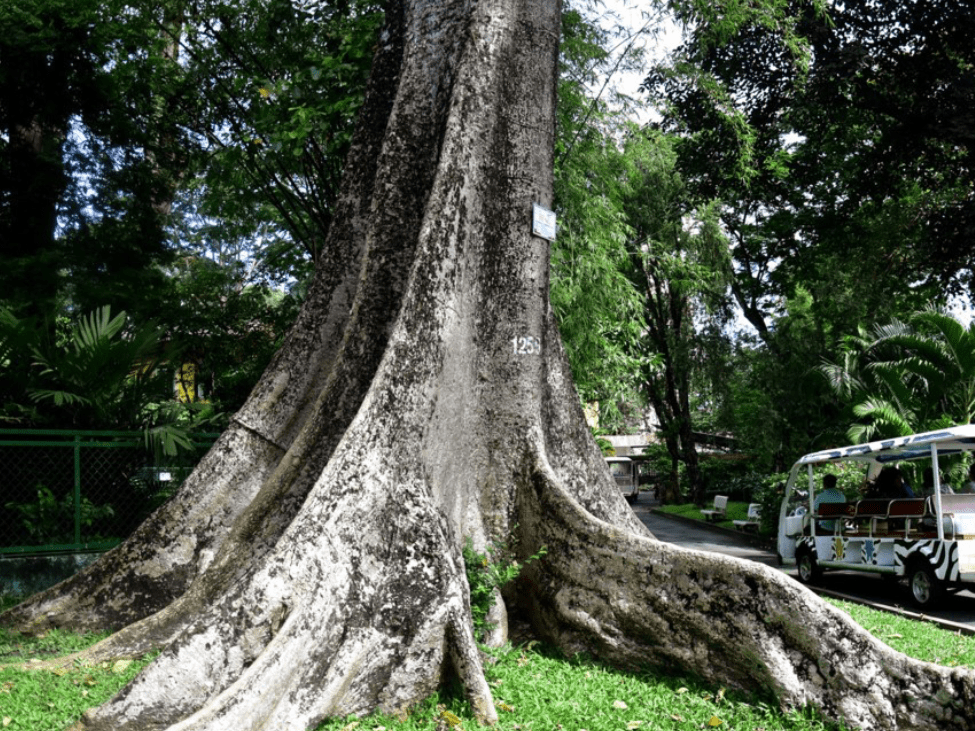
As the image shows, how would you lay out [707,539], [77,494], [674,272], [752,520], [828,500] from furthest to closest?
[674,272]
[752,520]
[707,539]
[828,500]
[77,494]

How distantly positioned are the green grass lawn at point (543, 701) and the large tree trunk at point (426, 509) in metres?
0.13

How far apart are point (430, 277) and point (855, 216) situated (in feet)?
70.6

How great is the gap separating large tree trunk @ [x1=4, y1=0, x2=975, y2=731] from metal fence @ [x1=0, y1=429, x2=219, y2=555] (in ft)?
12.5

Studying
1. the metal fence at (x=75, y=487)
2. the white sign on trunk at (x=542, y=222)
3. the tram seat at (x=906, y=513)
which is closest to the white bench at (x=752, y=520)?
the tram seat at (x=906, y=513)

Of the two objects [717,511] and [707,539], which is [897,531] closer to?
[707,539]

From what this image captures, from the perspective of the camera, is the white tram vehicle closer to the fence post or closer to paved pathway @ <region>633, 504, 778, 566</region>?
paved pathway @ <region>633, 504, 778, 566</region>

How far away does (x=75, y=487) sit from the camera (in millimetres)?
10742

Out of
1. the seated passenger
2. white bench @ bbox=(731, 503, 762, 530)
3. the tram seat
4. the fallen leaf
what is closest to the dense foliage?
white bench @ bbox=(731, 503, 762, 530)

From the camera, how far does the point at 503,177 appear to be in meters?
6.88

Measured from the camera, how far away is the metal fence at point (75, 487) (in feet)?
34.5

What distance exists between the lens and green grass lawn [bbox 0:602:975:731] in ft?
15.9

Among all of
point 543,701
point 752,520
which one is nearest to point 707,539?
point 752,520

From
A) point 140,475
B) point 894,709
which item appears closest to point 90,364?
point 140,475

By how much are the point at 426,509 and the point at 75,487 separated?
6.89 m
